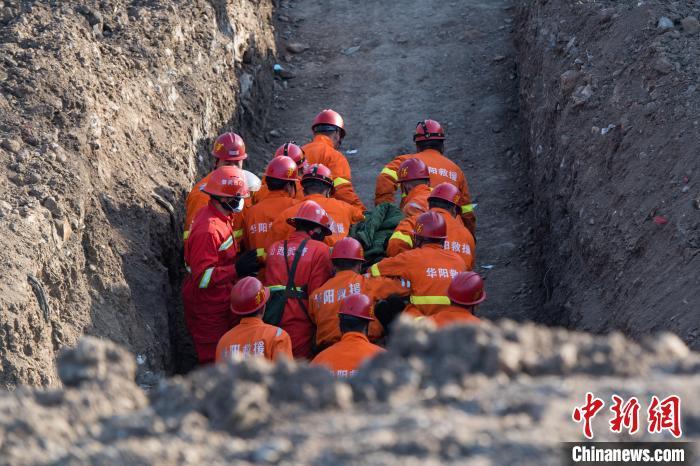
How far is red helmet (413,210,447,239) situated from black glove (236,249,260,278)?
1569mm

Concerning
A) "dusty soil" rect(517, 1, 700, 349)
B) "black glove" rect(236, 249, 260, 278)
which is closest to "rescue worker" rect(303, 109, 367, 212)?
"black glove" rect(236, 249, 260, 278)

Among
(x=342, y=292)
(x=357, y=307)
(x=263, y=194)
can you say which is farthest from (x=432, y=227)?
(x=263, y=194)

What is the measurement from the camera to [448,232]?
9875 millimetres

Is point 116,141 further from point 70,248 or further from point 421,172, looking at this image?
point 421,172

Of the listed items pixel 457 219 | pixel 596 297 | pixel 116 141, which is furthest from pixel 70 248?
pixel 596 297

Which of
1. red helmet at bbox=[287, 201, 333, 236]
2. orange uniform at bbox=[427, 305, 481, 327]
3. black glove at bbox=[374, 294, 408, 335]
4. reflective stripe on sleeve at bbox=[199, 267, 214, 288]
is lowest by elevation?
orange uniform at bbox=[427, 305, 481, 327]

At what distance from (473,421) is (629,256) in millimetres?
4493

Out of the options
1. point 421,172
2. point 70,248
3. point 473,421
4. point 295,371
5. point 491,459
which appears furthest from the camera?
point 421,172

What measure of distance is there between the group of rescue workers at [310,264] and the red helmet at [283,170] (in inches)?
0.5

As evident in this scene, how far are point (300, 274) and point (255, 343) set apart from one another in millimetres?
1224

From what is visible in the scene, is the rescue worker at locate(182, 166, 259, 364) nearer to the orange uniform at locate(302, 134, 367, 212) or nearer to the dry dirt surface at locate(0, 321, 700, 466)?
the orange uniform at locate(302, 134, 367, 212)

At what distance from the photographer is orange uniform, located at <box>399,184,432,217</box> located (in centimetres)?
1050

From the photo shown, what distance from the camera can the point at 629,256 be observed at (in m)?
9.02

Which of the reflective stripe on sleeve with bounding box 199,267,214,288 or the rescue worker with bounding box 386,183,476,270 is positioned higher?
the rescue worker with bounding box 386,183,476,270
